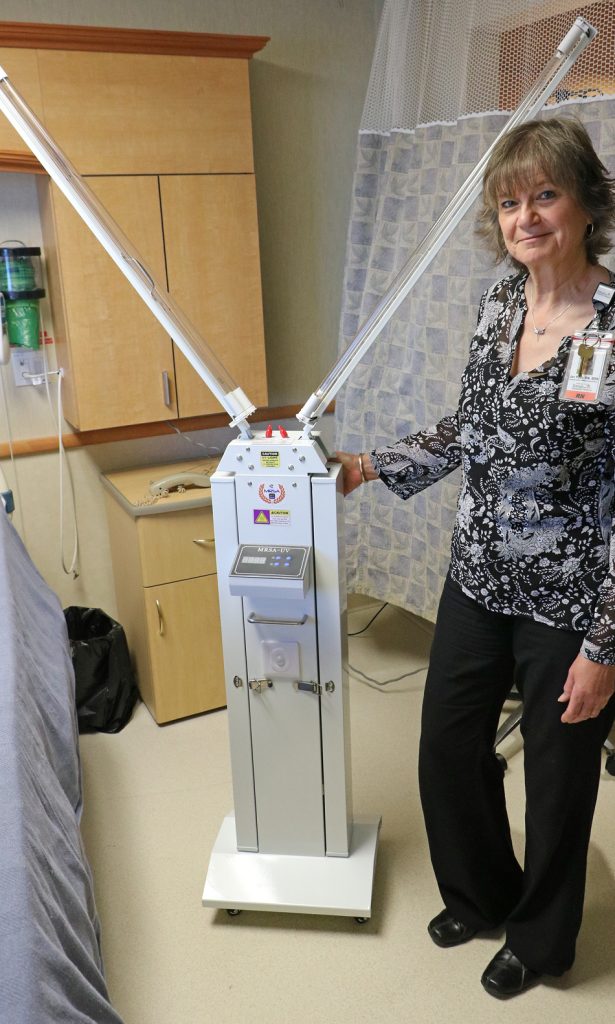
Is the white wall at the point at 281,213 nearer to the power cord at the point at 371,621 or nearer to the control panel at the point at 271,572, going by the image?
the power cord at the point at 371,621

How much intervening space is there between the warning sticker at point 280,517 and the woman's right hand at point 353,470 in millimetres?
141

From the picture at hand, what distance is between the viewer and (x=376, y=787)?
2457mm

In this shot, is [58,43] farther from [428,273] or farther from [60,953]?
[60,953]

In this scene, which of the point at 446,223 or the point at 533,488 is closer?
the point at 533,488

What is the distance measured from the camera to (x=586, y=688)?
1539 millimetres

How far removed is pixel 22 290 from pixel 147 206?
0.43 m

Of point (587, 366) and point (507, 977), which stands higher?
point (587, 366)

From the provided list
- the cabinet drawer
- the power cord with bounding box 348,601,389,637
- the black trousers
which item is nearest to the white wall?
the cabinet drawer

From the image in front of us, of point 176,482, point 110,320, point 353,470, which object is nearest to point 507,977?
point 353,470

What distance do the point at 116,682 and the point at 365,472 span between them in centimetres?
129

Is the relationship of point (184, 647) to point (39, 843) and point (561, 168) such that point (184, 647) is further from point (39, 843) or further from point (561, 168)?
point (561, 168)

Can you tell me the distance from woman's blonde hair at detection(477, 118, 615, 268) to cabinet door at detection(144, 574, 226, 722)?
1545 mm

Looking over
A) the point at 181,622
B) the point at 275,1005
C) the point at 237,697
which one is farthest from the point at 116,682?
the point at 275,1005

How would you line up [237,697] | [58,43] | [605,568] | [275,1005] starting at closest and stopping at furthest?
[605,568]
[275,1005]
[237,697]
[58,43]
